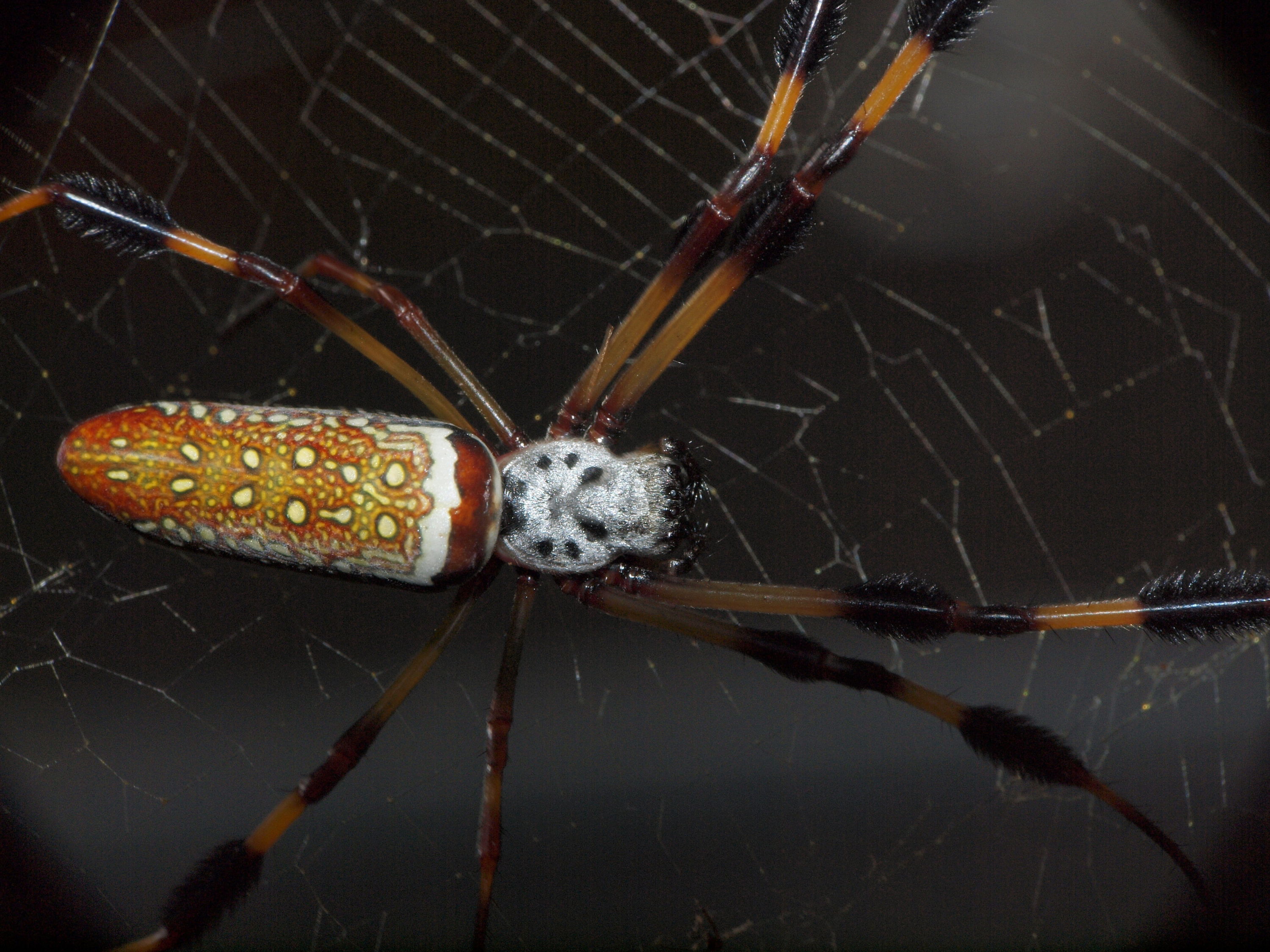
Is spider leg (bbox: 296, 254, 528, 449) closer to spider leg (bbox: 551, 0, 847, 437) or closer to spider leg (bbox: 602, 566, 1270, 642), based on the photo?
spider leg (bbox: 551, 0, 847, 437)

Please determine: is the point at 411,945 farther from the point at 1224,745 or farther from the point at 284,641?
the point at 1224,745

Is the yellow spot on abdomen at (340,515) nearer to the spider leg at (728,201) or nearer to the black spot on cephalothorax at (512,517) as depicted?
the black spot on cephalothorax at (512,517)

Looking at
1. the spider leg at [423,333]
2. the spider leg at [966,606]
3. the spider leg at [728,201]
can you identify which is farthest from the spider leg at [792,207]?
the spider leg at [966,606]

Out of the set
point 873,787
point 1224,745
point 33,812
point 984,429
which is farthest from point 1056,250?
point 33,812

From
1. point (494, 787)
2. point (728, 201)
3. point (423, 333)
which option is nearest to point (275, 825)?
point (494, 787)

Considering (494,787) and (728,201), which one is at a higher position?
(728,201)

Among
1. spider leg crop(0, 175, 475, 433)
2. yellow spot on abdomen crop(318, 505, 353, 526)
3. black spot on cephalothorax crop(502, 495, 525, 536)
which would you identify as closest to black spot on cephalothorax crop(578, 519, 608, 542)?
black spot on cephalothorax crop(502, 495, 525, 536)

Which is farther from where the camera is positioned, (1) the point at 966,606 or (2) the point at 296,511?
(1) the point at 966,606

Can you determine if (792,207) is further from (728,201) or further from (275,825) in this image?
(275,825)
